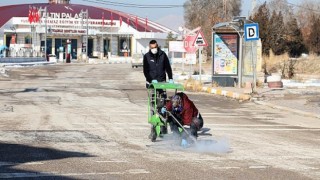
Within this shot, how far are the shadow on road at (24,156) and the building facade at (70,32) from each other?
2716 inches

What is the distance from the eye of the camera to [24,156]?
30.1 feet

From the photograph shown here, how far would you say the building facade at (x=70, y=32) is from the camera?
8462cm

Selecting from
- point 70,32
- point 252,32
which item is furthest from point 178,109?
point 70,32

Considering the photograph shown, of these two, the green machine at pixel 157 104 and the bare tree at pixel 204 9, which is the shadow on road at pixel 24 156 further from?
the bare tree at pixel 204 9

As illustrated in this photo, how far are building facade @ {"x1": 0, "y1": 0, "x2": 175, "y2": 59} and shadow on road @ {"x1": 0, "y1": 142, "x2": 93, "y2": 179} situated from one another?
68975 mm

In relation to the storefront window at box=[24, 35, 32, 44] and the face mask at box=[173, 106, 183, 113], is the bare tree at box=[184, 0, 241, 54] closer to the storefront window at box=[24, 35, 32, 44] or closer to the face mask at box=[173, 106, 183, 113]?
the storefront window at box=[24, 35, 32, 44]

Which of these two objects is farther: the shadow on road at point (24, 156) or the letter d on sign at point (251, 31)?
the letter d on sign at point (251, 31)

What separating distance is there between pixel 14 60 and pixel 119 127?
50443 millimetres

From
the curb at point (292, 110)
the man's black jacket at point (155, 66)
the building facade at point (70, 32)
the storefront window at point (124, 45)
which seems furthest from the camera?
the storefront window at point (124, 45)

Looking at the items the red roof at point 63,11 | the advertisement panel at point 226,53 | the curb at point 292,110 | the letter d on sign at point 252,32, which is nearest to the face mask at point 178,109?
the curb at point 292,110

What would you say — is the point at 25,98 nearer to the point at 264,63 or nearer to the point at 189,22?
the point at 264,63

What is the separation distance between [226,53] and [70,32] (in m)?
58.8

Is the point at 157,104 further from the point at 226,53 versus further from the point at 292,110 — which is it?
the point at 226,53

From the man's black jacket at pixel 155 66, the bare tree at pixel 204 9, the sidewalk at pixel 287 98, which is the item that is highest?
the bare tree at pixel 204 9
